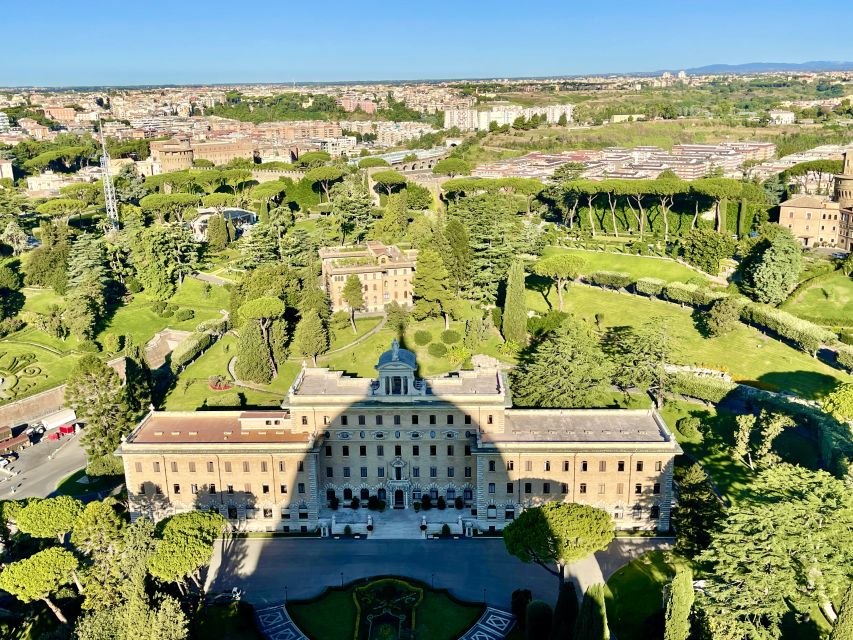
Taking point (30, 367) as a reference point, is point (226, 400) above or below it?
below

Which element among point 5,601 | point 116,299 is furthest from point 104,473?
point 116,299

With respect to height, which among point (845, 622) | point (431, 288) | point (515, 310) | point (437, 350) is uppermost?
point (431, 288)

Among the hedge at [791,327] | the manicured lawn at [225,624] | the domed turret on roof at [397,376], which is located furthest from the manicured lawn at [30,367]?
the hedge at [791,327]

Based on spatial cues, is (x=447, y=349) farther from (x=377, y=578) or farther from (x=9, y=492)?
(x=9, y=492)

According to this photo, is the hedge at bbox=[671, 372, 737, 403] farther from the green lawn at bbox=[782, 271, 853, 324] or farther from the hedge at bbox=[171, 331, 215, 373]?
the hedge at bbox=[171, 331, 215, 373]

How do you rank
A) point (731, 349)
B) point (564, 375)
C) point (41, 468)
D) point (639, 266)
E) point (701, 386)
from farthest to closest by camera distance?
point (639, 266), point (731, 349), point (701, 386), point (41, 468), point (564, 375)

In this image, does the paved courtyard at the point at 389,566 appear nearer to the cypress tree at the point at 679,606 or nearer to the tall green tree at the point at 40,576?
the tall green tree at the point at 40,576

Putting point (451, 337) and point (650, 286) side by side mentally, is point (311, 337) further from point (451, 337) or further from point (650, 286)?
point (650, 286)

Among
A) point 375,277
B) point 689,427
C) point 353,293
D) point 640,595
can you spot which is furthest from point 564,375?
point 375,277
